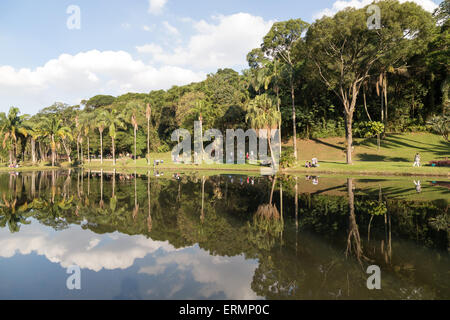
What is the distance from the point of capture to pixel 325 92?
2074 inches

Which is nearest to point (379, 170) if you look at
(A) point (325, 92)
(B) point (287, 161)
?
(B) point (287, 161)

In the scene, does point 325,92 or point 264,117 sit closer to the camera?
point 264,117

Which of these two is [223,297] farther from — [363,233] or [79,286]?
[363,233]

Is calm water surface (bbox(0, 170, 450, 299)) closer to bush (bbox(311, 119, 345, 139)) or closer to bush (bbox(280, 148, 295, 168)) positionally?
bush (bbox(280, 148, 295, 168))

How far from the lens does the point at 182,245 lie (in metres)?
8.78

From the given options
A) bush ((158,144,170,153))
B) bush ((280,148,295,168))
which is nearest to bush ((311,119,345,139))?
bush ((280,148,295,168))

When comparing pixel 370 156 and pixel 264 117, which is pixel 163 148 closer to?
pixel 264 117

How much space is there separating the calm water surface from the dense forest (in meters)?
21.0

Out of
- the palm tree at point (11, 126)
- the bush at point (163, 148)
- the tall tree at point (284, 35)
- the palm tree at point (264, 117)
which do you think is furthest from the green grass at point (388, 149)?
the palm tree at point (11, 126)

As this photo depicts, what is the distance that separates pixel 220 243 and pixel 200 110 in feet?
131

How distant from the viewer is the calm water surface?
578cm

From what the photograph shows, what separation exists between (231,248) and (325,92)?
51064 mm
